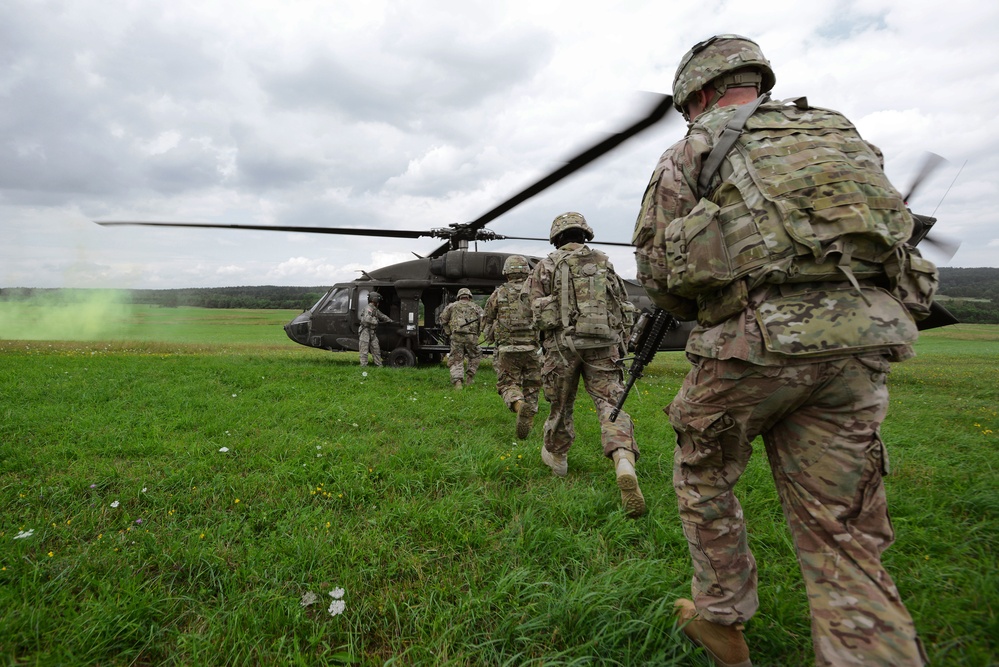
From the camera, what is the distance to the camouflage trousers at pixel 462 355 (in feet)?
28.4

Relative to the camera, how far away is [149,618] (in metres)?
2.10

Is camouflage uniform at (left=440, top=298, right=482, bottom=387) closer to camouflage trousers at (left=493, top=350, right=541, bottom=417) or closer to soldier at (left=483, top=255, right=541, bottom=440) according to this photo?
soldier at (left=483, top=255, right=541, bottom=440)

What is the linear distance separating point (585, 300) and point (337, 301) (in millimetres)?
9357

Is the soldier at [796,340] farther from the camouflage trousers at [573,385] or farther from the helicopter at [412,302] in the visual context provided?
the helicopter at [412,302]

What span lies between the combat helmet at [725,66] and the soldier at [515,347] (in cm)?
336

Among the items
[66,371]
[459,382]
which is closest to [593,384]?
[459,382]

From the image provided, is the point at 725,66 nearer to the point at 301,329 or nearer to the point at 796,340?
the point at 796,340

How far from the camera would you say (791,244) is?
1.48 metres

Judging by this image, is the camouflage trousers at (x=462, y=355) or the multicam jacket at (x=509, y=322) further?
the camouflage trousers at (x=462, y=355)

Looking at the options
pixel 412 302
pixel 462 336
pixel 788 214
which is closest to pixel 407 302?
pixel 412 302

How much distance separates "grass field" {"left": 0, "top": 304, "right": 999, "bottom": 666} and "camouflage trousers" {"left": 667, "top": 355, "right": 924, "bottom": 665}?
0.64 m

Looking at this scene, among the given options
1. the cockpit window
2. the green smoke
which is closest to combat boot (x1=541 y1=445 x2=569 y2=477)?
the cockpit window

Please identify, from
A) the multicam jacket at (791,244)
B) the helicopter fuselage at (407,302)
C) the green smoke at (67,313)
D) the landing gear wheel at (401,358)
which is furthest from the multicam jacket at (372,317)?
the green smoke at (67,313)

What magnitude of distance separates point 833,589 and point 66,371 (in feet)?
34.9
